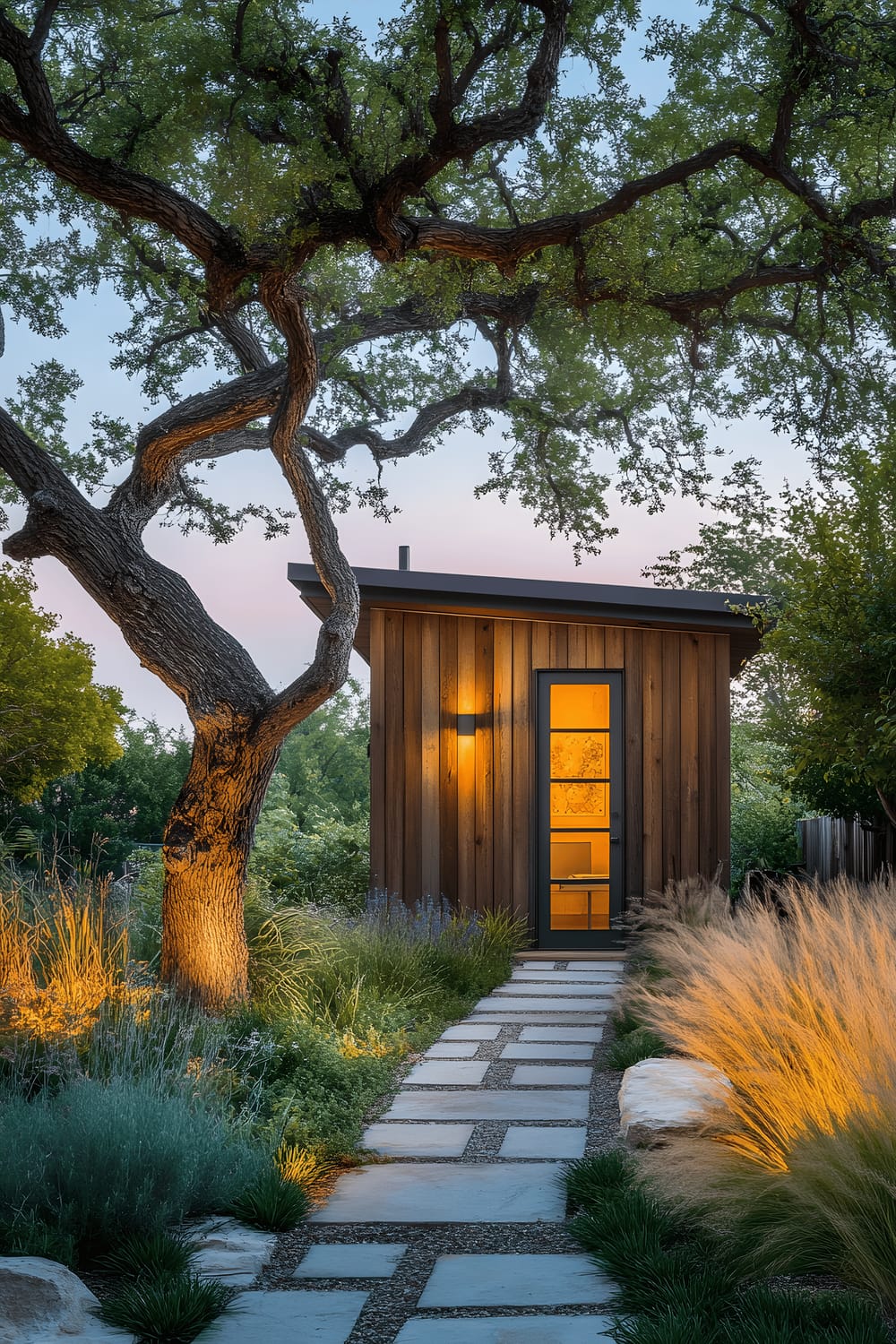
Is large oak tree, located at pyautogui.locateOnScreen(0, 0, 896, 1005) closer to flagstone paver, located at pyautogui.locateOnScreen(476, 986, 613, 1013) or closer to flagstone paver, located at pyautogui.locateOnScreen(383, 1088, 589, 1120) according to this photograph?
flagstone paver, located at pyautogui.locateOnScreen(383, 1088, 589, 1120)

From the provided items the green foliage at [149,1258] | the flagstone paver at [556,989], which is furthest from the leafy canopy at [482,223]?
the green foliage at [149,1258]

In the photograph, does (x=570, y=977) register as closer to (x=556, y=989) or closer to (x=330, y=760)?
(x=556, y=989)

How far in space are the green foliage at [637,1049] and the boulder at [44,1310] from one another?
282cm

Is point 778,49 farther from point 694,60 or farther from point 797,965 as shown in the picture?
point 797,965

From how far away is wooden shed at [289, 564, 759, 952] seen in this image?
8.99 metres

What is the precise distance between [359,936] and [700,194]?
4.85 m

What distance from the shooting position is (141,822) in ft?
54.5

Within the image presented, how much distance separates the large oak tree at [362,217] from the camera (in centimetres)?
511

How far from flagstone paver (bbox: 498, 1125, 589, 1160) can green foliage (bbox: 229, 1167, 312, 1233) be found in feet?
2.93

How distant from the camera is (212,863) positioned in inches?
212

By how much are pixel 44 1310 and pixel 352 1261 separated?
0.82 meters

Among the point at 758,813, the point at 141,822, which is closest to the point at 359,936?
the point at 758,813

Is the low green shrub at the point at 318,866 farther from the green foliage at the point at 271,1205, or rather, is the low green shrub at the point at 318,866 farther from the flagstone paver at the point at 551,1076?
the green foliage at the point at 271,1205

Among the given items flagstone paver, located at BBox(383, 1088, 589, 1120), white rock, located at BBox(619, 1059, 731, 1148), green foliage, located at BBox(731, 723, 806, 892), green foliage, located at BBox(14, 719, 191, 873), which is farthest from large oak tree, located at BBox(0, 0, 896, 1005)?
green foliage, located at BBox(14, 719, 191, 873)
